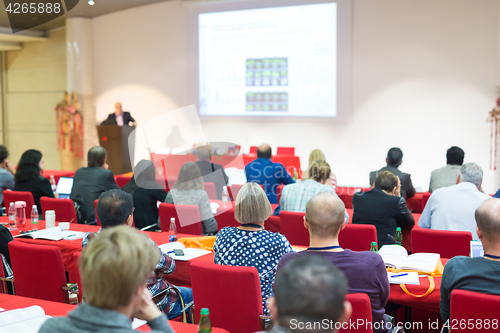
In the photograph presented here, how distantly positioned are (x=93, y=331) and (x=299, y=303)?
589 mm

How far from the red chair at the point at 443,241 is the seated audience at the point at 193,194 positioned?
2.09 meters

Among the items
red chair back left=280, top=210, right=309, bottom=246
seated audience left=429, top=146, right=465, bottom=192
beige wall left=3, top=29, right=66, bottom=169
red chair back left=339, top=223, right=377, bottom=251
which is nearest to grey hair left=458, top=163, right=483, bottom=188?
red chair back left=339, top=223, right=377, bottom=251

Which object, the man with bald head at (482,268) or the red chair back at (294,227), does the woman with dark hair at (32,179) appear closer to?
the red chair back at (294,227)

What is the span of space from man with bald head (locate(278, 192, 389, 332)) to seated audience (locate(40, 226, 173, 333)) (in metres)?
1.04

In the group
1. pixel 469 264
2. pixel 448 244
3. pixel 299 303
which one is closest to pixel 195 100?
pixel 448 244

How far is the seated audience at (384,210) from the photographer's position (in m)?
4.04

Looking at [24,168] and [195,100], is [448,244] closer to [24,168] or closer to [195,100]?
[24,168]

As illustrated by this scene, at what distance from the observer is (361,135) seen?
9891mm

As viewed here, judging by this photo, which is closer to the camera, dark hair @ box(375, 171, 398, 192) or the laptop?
dark hair @ box(375, 171, 398, 192)

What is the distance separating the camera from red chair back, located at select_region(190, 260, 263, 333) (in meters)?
2.38

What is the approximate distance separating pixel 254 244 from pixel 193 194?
210cm

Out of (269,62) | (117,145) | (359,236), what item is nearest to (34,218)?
(359,236)

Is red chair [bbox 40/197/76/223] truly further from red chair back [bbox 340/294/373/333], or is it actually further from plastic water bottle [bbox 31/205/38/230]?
red chair back [bbox 340/294/373/333]

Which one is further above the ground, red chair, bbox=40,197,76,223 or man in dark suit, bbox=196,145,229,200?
man in dark suit, bbox=196,145,229,200
